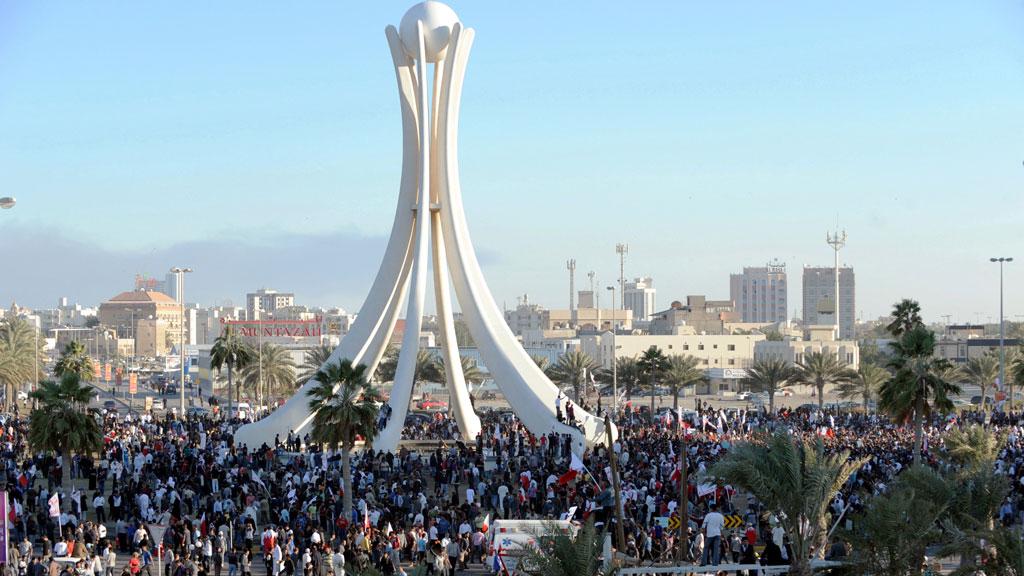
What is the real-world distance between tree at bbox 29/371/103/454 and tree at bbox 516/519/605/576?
18.5 meters

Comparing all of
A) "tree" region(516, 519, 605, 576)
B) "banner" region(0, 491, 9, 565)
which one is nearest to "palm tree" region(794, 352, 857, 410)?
"banner" region(0, 491, 9, 565)

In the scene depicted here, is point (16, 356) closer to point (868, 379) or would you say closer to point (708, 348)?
point (868, 379)

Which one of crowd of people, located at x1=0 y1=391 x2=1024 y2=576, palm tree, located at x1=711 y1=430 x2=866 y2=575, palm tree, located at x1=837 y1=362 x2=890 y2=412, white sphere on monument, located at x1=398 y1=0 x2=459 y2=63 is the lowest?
crowd of people, located at x1=0 y1=391 x2=1024 y2=576

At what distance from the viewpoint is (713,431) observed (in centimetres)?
4138

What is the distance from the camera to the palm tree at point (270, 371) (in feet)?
218

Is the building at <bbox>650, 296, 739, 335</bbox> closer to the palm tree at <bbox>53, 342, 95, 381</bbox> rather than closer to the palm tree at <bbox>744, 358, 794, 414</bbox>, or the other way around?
the palm tree at <bbox>744, 358, 794, 414</bbox>

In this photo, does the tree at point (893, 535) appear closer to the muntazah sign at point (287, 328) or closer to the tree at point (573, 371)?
the tree at point (573, 371)

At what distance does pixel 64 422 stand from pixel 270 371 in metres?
37.1

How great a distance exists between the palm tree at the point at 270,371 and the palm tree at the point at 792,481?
1945 inches

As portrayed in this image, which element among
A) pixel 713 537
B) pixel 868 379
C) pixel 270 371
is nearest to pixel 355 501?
pixel 713 537

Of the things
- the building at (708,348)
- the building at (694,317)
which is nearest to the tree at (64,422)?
the building at (708,348)

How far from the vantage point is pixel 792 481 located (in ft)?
56.8

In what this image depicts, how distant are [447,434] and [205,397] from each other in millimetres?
44697

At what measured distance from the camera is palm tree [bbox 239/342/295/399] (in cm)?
6650
